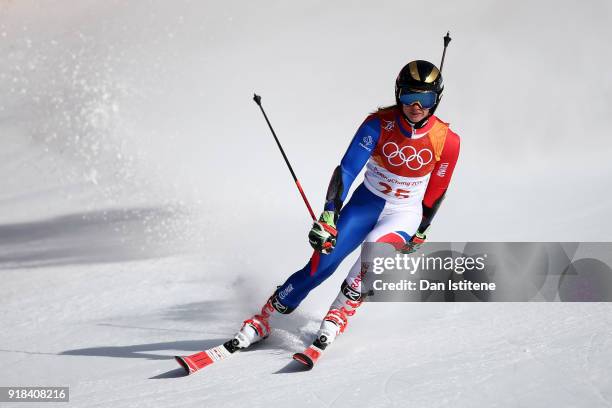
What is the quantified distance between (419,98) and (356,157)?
56 centimetres

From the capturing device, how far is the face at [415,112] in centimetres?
458

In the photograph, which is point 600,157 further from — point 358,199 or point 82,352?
point 82,352

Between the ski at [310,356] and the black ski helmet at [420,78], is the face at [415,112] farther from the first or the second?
the ski at [310,356]

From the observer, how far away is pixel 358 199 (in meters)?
5.02

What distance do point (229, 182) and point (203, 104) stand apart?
3806mm

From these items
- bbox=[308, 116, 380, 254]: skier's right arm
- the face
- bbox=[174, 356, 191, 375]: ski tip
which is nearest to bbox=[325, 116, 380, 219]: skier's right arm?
bbox=[308, 116, 380, 254]: skier's right arm

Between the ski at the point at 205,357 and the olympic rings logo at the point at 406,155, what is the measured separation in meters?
1.64

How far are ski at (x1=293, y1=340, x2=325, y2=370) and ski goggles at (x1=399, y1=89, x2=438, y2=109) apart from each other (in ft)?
5.50

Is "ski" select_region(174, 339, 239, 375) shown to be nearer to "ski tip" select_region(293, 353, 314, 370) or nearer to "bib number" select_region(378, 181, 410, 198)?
"ski tip" select_region(293, 353, 314, 370)

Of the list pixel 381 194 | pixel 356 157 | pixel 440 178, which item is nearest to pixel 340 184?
pixel 356 157

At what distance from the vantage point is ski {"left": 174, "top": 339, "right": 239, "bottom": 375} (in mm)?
4504

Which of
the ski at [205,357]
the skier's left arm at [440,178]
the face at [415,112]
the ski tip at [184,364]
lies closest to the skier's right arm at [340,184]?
the face at [415,112]

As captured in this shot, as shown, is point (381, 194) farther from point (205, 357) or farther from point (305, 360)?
point (205, 357)

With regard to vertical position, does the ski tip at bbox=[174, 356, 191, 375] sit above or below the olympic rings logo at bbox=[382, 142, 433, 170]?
below
